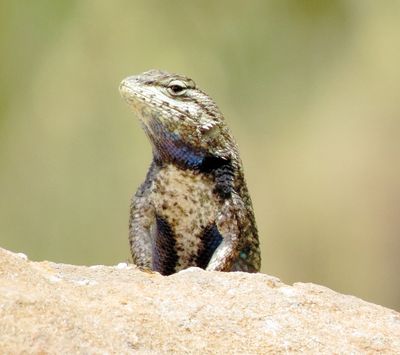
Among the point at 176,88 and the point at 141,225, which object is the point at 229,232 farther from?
the point at 176,88

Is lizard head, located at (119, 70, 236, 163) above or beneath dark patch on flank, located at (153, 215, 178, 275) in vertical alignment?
above

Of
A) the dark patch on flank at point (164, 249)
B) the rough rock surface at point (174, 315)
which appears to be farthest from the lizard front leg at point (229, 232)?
the rough rock surface at point (174, 315)

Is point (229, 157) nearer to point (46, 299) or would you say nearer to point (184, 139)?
point (184, 139)

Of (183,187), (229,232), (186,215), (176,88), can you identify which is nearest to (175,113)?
(176,88)

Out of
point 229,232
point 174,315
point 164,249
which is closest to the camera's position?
point 174,315

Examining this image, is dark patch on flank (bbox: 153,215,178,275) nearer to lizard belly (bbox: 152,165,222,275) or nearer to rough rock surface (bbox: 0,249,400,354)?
lizard belly (bbox: 152,165,222,275)

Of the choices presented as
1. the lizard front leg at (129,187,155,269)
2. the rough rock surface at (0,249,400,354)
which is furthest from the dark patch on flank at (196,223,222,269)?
the rough rock surface at (0,249,400,354)

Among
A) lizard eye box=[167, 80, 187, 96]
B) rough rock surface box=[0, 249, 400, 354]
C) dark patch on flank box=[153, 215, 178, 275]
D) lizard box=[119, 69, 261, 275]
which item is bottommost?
rough rock surface box=[0, 249, 400, 354]

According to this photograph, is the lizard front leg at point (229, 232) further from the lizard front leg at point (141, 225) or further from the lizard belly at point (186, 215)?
the lizard front leg at point (141, 225)

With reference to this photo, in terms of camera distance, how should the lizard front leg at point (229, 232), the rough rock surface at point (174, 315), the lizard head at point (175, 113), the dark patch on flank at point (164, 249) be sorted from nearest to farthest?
the rough rock surface at point (174, 315), the lizard front leg at point (229, 232), the lizard head at point (175, 113), the dark patch on flank at point (164, 249)
